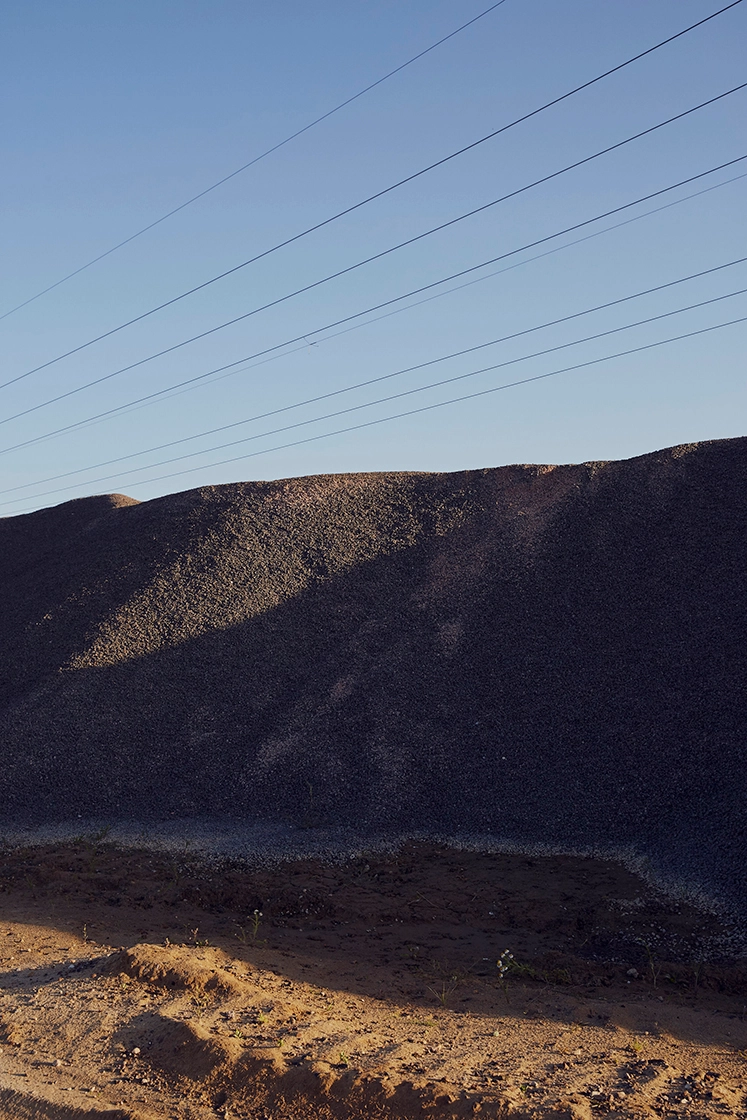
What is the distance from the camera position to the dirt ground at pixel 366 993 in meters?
5.51

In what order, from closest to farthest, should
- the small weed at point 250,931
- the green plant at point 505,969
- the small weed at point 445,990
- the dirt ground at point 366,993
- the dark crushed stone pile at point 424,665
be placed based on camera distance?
the dirt ground at point 366,993 → the small weed at point 445,990 → the green plant at point 505,969 → the small weed at point 250,931 → the dark crushed stone pile at point 424,665

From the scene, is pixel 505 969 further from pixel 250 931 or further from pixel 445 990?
pixel 250 931

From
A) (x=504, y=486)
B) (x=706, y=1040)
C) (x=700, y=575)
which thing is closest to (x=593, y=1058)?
(x=706, y=1040)

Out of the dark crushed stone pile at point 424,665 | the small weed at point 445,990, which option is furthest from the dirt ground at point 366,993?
the dark crushed stone pile at point 424,665

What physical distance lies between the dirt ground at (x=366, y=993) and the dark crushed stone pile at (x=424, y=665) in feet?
5.83

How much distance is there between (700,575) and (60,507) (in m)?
23.2

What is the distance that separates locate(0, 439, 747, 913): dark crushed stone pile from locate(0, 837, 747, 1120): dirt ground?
5.83ft

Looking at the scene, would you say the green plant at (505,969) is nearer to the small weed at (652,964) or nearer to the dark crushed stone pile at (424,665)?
the small weed at (652,964)

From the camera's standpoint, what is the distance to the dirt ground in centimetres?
551

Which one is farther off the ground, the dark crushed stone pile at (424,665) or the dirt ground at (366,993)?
the dark crushed stone pile at (424,665)

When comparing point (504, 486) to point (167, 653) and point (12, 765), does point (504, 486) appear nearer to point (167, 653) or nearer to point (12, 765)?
point (167, 653)

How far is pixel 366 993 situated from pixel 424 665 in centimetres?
970

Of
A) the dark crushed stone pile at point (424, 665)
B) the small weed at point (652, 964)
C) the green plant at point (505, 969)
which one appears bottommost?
the small weed at point (652, 964)

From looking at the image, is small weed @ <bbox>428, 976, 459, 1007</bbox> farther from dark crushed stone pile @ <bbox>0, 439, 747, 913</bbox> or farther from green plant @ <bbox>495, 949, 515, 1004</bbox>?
dark crushed stone pile @ <bbox>0, 439, 747, 913</bbox>
